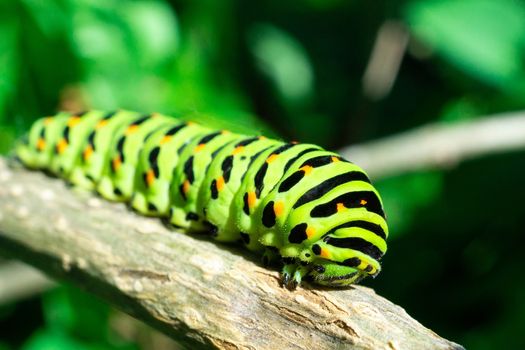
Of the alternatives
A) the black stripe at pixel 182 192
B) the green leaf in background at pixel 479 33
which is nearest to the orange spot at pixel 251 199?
the black stripe at pixel 182 192

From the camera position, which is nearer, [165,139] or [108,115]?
[165,139]

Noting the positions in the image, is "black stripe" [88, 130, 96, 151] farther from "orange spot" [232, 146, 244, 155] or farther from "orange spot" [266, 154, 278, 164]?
"orange spot" [266, 154, 278, 164]

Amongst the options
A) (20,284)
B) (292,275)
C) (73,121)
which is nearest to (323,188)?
(292,275)

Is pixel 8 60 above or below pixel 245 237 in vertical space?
above

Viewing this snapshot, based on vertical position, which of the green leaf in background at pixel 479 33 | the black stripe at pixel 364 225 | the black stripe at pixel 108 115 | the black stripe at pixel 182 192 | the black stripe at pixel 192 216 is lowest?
the black stripe at pixel 192 216

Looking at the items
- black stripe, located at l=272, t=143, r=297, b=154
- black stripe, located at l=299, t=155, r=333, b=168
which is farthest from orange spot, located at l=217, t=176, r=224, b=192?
black stripe, located at l=299, t=155, r=333, b=168

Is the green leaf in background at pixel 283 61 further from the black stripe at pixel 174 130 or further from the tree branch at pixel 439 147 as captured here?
the black stripe at pixel 174 130

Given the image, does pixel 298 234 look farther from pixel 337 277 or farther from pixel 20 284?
pixel 20 284

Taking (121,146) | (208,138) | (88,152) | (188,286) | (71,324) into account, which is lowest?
(71,324)
